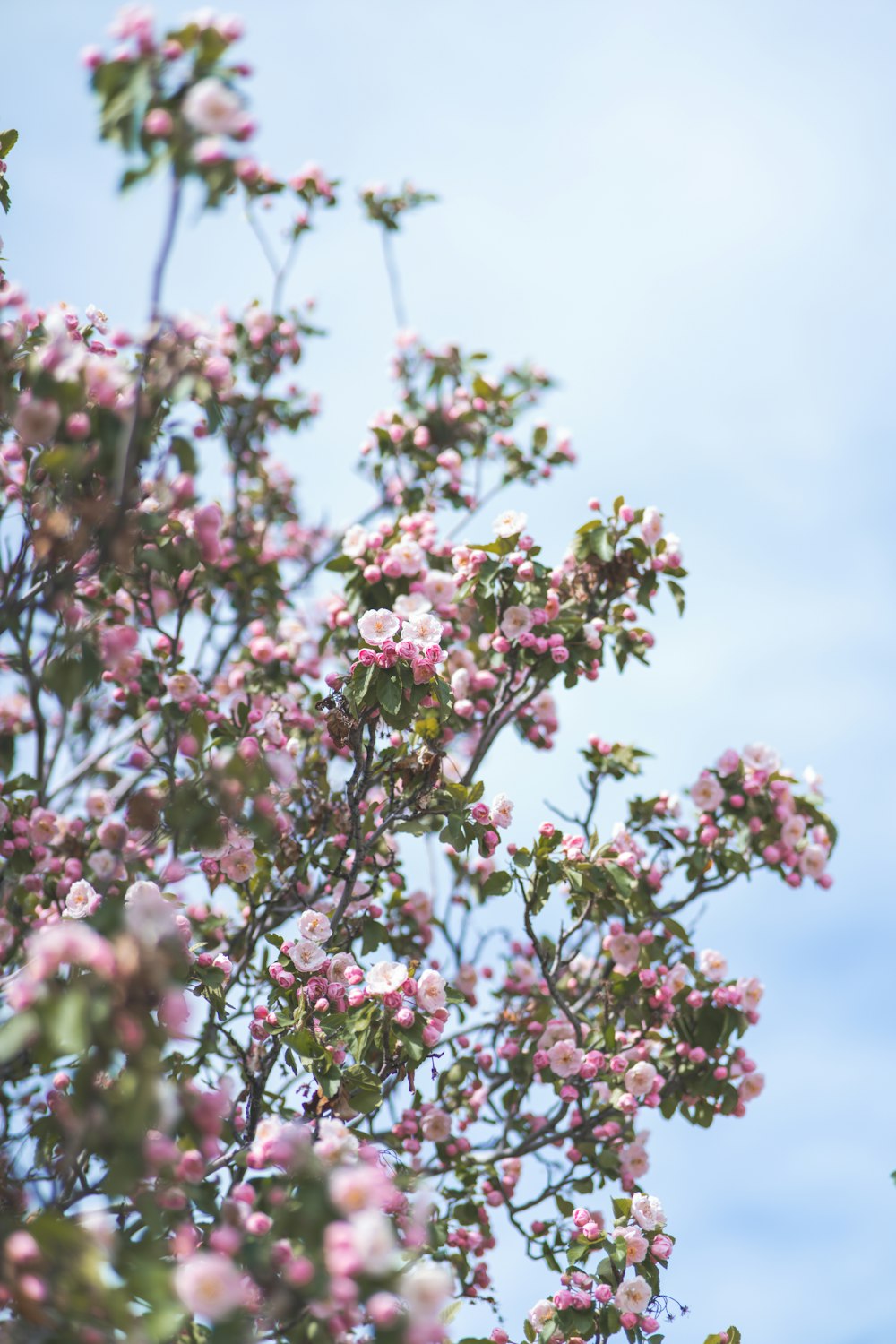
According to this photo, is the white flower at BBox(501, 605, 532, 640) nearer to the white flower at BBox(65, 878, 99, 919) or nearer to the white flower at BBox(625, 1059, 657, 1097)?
the white flower at BBox(625, 1059, 657, 1097)

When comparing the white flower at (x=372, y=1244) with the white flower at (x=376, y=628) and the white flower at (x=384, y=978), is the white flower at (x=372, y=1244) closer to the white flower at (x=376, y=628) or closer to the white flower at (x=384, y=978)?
the white flower at (x=384, y=978)

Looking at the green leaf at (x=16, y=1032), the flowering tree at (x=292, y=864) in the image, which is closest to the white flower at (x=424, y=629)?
the flowering tree at (x=292, y=864)

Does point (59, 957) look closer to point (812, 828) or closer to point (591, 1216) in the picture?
point (591, 1216)

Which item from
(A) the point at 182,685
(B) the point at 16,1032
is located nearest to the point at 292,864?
(A) the point at 182,685

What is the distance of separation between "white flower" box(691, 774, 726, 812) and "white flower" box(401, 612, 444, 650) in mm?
2021

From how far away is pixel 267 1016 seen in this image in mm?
3943

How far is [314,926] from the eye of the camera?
406cm

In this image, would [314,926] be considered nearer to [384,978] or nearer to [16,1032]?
[384,978]

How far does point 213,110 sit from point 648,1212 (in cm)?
371

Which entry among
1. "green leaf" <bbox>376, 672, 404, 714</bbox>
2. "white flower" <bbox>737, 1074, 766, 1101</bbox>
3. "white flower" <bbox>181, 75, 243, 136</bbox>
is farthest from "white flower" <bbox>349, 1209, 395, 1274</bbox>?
"white flower" <bbox>737, 1074, 766, 1101</bbox>

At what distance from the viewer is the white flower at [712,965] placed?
5.46 m

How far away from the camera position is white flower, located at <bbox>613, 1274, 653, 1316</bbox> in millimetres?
3947

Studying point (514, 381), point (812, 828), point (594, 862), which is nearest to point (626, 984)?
point (594, 862)

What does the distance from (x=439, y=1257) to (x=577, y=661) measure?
8.27 ft
